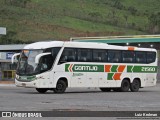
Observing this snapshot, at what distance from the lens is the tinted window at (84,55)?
33.2 meters

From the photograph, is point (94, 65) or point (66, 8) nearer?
point (94, 65)

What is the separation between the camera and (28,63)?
31.3m

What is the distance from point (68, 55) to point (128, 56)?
6.11 m

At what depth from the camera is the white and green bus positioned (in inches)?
1223

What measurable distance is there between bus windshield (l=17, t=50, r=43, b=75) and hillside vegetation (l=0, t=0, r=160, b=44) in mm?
80578

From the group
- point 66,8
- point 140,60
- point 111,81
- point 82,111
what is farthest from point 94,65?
point 66,8

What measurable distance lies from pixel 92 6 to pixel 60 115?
141889 mm

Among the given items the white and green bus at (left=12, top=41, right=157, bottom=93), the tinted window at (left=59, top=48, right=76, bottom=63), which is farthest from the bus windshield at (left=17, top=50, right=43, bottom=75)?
the tinted window at (left=59, top=48, right=76, bottom=63)

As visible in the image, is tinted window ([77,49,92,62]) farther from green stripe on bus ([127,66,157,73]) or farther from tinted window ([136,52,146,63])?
tinted window ([136,52,146,63])

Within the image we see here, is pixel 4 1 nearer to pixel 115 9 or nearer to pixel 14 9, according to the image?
pixel 14 9

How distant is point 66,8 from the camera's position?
495 ft

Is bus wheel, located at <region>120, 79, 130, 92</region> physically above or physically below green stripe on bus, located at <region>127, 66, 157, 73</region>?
below

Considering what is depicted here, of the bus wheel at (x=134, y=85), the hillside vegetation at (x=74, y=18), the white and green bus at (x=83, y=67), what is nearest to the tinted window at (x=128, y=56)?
the white and green bus at (x=83, y=67)

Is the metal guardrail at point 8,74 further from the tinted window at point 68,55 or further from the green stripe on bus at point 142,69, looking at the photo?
the tinted window at point 68,55
